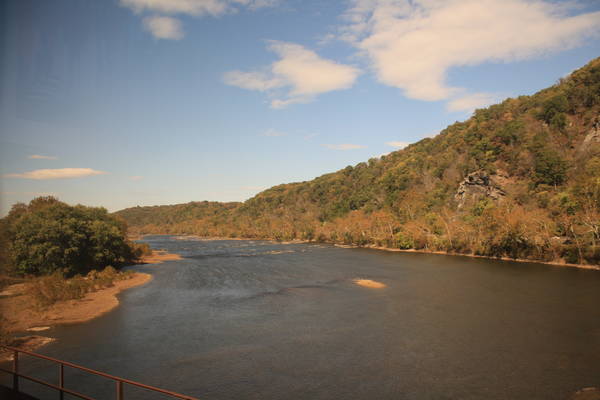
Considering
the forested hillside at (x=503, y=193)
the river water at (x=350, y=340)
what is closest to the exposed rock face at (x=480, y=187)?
the forested hillside at (x=503, y=193)

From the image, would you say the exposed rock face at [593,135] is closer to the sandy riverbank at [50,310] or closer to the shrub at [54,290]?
the sandy riverbank at [50,310]

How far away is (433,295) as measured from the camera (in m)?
41.4

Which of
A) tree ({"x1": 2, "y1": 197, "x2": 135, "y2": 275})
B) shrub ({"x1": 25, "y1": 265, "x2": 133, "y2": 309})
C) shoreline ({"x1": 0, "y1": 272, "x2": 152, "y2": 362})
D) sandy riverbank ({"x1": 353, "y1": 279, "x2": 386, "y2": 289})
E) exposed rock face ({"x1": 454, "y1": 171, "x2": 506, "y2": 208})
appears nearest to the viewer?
shoreline ({"x1": 0, "y1": 272, "x2": 152, "y2": 362})

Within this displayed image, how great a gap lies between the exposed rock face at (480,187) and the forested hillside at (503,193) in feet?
1.01

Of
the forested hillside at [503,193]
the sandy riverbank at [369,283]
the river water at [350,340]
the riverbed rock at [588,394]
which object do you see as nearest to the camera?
the riverbed rock at [588,394]

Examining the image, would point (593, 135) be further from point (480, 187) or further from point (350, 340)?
point (350, 340)

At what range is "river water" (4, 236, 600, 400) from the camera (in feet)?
65.0

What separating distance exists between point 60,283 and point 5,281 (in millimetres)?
12836

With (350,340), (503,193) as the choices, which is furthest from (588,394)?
(503,193)

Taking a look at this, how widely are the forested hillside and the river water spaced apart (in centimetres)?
1369

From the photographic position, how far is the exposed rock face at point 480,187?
103250 millimetres

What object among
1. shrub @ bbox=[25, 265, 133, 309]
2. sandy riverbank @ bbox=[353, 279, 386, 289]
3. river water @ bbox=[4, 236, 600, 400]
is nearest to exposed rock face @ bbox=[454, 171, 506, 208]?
river water @ bbox=[4, 236, 600, 400]

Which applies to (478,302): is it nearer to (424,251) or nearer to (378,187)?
(424,251)

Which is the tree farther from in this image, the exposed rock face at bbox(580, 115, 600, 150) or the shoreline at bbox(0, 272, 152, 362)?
the exposed rock face at bbox(580, 115, 600, 150)
